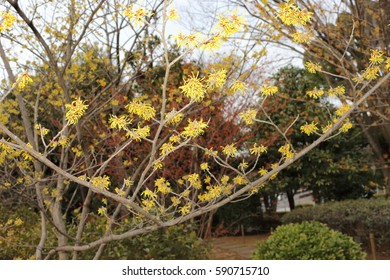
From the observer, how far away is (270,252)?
4.98m

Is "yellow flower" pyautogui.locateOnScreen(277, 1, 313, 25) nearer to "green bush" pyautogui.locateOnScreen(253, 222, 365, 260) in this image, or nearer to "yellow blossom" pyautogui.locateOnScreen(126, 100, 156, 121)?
"yellow blossom" pyautogui.locateOnScreen(126, 100, 156, 121)

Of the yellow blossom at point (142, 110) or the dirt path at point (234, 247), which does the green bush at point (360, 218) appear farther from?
the yellow blossom at point (142, 110)

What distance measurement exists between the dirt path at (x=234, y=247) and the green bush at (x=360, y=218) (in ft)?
5.29

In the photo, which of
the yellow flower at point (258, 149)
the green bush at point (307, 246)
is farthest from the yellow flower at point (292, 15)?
the green bush at point (307, 246)

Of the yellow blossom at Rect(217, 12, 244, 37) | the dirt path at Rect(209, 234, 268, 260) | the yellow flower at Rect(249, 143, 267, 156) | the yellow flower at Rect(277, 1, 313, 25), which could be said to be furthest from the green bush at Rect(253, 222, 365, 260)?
the yellow blossom at Rect(217, 12, 244, 37)

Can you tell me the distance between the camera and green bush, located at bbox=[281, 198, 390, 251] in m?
8.30

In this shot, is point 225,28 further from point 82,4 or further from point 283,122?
point 283,122

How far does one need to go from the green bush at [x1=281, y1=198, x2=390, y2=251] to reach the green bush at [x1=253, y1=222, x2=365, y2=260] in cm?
342

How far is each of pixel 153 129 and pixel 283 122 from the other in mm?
4800

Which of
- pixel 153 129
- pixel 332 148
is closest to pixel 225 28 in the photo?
pixel 153 129

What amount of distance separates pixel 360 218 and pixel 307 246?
165 inches

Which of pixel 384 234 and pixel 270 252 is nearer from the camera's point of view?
pixel 270 252

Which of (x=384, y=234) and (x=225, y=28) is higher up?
(x=225, y=28)

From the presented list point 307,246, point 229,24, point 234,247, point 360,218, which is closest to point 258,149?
point 229,24
